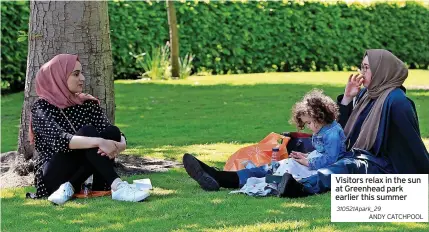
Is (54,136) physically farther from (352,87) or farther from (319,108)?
(352,87)

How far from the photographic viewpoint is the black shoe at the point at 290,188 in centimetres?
590

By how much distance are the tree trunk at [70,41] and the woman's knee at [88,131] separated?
1211 millimetres

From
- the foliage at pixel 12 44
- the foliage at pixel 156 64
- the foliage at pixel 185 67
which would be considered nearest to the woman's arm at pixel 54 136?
the foliage at pixel 12 44

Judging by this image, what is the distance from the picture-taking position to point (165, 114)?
1211cm

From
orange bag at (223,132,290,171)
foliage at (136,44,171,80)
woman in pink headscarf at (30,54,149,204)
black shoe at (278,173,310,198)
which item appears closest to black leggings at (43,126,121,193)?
woman in pink headscarf at (30,54,149,204)

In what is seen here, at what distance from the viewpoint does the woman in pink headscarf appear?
240 inches

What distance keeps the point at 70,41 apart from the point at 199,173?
182 cm

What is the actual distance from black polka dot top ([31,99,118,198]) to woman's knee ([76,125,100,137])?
75 mm

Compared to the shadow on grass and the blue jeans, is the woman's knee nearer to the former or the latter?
the shadow on grass

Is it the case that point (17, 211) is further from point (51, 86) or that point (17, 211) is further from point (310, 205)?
point (310, 205)

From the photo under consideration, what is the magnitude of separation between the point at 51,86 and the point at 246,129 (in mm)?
4420

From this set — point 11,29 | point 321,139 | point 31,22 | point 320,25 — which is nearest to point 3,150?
point 31,22

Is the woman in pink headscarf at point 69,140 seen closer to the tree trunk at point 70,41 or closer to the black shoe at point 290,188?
the tree trunk at point 70,41

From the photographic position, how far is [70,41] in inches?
287
